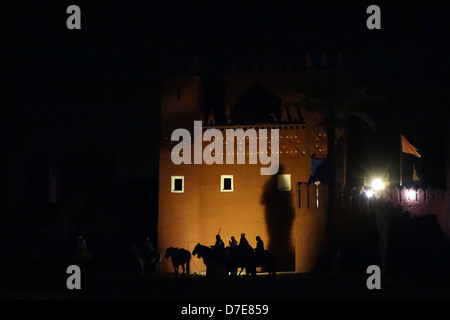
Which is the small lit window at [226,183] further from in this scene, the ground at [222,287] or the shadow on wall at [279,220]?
the ground at [222,287]

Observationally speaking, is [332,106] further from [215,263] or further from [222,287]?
[222,287]

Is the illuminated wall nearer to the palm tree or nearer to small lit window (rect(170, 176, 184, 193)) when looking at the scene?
small lit window (rect(170, 176, 184, 193))

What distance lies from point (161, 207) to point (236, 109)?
240 inches

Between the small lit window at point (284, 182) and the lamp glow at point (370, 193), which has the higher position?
the small lit window at point (284, 182)

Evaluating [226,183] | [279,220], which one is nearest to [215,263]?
[279,220]

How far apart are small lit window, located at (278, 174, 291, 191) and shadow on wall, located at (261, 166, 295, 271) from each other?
Answer: 144 millimetres

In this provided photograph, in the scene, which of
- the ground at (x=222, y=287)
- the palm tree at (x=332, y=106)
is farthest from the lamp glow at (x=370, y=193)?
the ground at (x=222, y=287)

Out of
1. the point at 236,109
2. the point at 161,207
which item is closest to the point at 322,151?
the point at 236,109

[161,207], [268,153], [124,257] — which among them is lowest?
[124,257]

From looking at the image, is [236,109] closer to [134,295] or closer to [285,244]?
[285,244]

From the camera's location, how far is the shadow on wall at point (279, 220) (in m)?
35.5

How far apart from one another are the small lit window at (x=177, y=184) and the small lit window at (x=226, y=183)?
6.30 feet

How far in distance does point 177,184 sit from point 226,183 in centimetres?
236
